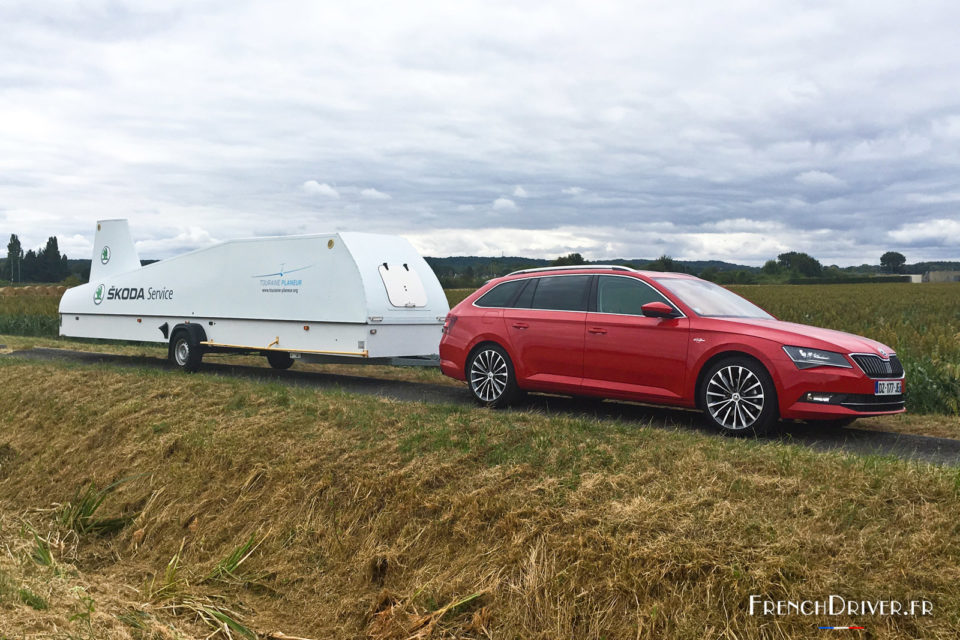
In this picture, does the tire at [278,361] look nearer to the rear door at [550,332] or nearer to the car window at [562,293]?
the rear door at [550,332]

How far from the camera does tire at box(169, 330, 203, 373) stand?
1580 cm

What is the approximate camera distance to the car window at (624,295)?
9.42 metres

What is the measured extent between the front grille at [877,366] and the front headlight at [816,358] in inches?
6.1

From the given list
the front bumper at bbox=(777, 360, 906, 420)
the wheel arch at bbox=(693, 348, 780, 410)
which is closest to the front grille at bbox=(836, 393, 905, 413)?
the front bumper at bbox=(777, 360, 906, 420)

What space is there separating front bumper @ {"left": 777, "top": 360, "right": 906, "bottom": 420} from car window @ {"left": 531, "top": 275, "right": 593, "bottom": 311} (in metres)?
2.62

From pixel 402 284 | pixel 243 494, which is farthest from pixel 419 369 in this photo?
pixel 243 494

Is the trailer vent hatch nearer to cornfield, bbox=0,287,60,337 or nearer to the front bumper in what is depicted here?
the front bumper

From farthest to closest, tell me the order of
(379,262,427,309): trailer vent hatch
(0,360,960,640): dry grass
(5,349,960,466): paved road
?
(379,262,427,309): trailer vent hatch
(5,349,960,466): paved road
(0,360,960,640): dry grass

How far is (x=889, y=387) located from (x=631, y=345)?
8.80 ft

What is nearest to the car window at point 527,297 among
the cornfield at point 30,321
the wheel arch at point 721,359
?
Result: the wheel arch at point 721,359

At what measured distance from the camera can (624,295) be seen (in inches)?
377

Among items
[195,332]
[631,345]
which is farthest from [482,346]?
[195,332]

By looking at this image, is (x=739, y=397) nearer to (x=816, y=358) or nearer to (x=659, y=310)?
(x=816, y=358)

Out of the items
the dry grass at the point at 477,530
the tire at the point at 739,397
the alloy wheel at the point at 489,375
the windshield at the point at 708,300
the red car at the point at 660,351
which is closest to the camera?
the dry grass at the point at 477,530
